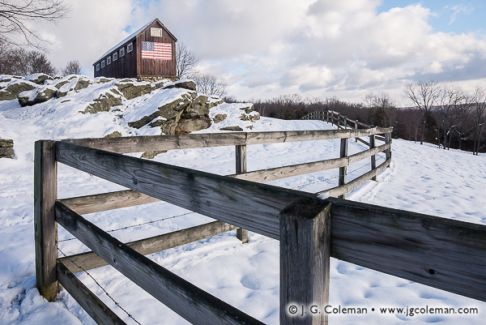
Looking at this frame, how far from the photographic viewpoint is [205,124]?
57.1 ft

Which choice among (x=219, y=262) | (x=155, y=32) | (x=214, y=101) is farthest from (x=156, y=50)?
(x=219, y=262)

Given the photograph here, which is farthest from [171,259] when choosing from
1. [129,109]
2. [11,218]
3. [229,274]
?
[129,109]

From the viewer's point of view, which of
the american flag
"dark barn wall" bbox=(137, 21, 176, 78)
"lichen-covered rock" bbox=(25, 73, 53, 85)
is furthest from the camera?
the american flag

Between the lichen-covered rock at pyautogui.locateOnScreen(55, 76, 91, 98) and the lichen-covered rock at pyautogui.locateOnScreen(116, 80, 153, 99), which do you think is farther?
the lichen-covered rock at pyautogui.locateOnScreen(116, 80, 153, 99)

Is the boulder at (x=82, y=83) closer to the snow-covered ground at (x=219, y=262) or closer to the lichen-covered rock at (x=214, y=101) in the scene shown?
the lichen-covered rock at (x=214, y=101)

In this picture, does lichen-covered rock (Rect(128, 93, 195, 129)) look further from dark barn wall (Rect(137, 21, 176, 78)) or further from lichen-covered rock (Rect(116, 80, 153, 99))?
dark barn wall (Rect(137, 21, 176, 78))

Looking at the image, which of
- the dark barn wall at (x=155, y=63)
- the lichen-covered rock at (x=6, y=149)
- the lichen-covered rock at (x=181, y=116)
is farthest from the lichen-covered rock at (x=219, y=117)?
the dark barn wall at (x=155, y=63)

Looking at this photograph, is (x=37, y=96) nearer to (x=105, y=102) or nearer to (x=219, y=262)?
(x=105, y=102)

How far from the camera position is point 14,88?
1989cm

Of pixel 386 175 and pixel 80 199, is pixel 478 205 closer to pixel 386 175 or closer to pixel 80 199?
pixel 386 175

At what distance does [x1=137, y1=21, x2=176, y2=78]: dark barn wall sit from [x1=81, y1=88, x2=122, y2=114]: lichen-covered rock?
44.3 ft

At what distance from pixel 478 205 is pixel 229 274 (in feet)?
16.8

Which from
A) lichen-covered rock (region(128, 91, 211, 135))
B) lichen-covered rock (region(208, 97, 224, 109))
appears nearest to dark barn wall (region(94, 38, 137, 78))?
lichen-covered rock (region(208, 97, 224, 109))

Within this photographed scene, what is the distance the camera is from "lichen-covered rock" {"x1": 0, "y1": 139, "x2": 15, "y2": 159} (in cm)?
1016
